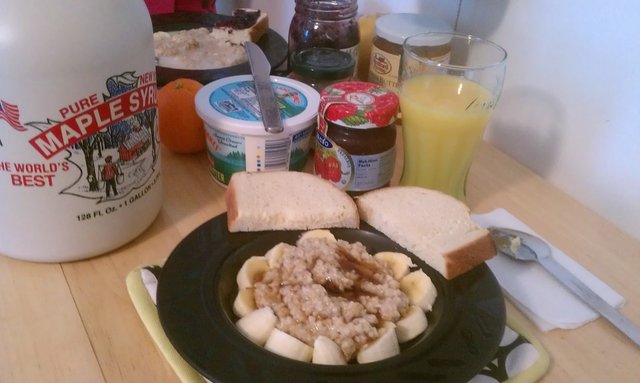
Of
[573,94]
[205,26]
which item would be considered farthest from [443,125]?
[205,26]

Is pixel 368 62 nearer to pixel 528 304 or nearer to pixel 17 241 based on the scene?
pixel 528 304

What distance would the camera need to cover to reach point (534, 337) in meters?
0.67

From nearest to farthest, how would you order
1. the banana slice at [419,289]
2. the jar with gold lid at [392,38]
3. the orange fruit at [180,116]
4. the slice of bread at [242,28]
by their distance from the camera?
the banana slice at [419,289] < the orange fruit at [180,116] < the jar with gold lid at [392,38] < the slice of bread at [242,28]

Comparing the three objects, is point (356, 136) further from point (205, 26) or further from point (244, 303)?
point (205, 26)

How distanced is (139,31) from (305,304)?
0.34 metres

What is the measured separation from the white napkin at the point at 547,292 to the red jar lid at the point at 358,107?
246 mm

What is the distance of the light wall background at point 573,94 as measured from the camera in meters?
0.85

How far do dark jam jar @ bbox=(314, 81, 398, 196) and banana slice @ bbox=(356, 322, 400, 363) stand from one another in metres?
0.32

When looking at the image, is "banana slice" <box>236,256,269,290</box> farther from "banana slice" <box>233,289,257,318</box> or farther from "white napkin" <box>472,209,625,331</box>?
"white napkin" <box>472,209,625,331</box>

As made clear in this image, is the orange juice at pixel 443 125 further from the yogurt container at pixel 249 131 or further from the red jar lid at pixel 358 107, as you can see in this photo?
the yogurt container at pixel 249 131

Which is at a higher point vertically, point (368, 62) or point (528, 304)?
point (368, 62)

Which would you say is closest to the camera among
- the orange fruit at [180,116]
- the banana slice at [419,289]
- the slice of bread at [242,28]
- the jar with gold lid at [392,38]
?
the banana slice at [419,289]

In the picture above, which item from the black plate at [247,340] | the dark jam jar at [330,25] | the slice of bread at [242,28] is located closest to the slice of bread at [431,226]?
the black plate at [247,340]

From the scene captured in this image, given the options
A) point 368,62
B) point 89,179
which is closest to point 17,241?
point 89,179
